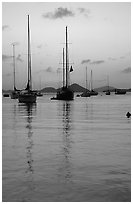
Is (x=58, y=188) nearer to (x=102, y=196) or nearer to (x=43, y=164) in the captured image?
(x=102, y=196)

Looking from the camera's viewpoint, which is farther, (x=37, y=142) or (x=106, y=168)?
(x=37, y=142)

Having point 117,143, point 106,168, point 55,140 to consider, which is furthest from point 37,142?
point 106,168

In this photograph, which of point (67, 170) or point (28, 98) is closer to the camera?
point (67, 170)

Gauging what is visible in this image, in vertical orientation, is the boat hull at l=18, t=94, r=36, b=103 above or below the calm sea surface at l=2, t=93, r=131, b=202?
above

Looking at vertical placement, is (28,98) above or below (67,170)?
above

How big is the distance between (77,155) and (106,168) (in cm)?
260

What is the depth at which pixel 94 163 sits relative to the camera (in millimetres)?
13234

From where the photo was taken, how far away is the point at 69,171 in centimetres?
1192

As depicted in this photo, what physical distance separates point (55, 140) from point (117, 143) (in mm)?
3650

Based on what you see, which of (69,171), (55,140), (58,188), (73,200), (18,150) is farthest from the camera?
(55,140)

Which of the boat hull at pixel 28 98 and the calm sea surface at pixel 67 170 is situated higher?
the boat hull at pixel 28 98

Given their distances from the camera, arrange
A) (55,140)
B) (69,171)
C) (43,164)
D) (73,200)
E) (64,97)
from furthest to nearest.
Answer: (64,97) < (55,140) < (43,164) < (69,171) < (73,200)

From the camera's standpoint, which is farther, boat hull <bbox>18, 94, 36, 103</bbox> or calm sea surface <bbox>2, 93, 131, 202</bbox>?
boat hull <bbox>18, 94, 36, 103</bbox>

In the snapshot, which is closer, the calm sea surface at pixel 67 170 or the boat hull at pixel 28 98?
the calm sea surface at pixel 67 170
